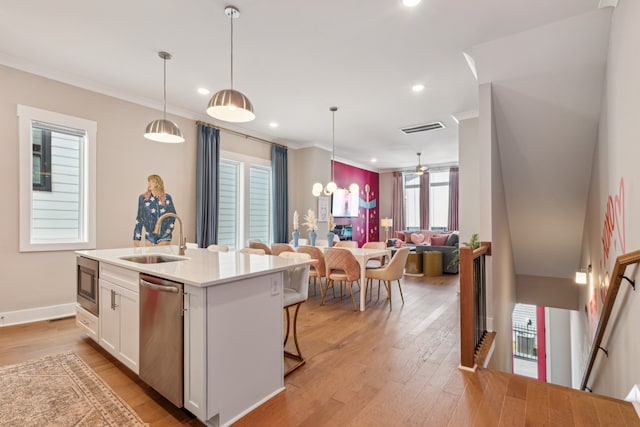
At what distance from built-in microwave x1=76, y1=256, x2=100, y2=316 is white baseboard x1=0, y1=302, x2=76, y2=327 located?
3.86ft

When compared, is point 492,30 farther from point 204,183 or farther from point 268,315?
point 204,183

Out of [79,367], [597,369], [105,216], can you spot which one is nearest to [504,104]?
[597,369]

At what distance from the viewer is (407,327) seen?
351cm

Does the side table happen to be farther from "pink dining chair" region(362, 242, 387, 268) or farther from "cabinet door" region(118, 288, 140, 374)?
"cabinet door" region(118, 288, 140, 374)

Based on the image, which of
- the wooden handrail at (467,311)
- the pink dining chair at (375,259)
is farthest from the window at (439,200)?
the wooden handrail at (467,311)

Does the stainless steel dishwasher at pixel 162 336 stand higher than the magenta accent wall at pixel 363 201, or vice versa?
the magenta accent wall at pixel 363 201

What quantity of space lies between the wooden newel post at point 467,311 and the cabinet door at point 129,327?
246 cm

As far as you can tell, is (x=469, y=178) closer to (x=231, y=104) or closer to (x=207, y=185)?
(x=231, y=104)

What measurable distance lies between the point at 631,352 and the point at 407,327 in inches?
72.6

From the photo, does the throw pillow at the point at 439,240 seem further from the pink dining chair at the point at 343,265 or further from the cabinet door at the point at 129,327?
the cabinet door at the point at 129,327

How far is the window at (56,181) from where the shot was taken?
141 inches

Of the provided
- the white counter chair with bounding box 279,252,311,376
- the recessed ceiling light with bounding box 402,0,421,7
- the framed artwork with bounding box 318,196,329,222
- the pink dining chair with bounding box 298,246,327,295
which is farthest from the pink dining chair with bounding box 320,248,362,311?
the framed artwork with bounding box 318,196,329,222

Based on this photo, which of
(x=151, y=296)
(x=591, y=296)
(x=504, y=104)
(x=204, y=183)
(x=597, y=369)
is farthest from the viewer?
(x=204, y=183)

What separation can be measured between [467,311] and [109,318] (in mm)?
2911
